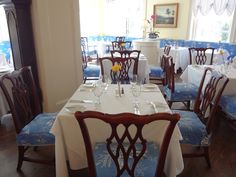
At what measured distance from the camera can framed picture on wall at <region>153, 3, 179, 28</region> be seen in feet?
20.5

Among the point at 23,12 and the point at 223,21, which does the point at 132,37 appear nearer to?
the point at 223,21

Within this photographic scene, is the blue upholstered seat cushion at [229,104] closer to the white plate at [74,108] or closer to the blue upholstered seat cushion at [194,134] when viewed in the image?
the blue upholstered seat cushion at [194,134]

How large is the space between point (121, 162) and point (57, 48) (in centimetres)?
209

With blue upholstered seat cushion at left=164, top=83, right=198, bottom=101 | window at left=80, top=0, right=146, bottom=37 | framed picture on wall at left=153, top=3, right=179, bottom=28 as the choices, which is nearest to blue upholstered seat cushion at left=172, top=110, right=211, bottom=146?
blue upholstered seat cushion at left=164, top=83, right=198, bottom=101

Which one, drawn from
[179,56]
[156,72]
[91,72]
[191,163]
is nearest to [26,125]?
[191,163]

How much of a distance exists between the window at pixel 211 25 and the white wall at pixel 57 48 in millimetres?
4088

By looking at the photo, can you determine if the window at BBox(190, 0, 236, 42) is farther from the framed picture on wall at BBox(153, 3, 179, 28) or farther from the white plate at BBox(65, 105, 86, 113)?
the white plate at BBox(65, 105, 86, 113)

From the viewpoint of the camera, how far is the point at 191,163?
217cm

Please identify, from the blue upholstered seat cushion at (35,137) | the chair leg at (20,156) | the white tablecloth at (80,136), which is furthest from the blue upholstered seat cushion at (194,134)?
the chair leg at (20,156)

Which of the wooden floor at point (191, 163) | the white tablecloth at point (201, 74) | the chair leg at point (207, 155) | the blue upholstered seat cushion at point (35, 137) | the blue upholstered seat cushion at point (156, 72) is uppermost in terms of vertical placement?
the white tablecloth at point (201, 74)

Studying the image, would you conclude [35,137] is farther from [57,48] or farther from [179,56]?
[179,56]

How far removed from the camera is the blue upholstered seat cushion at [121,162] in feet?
4.35

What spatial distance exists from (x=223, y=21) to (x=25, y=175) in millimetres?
5679

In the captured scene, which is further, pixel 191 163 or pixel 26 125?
pixel 191 163
